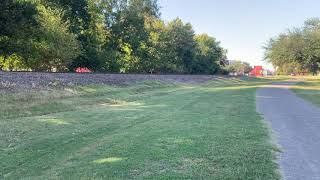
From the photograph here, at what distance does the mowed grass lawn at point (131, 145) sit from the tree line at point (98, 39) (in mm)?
20780

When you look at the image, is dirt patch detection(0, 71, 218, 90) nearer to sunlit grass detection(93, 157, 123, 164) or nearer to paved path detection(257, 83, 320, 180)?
paved path detection(257, 83, 320, 180)

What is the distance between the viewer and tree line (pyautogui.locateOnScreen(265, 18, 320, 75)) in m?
65.9

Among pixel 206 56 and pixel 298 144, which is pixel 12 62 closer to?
pixel 298 144

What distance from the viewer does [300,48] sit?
222 ft

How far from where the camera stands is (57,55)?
4356cm

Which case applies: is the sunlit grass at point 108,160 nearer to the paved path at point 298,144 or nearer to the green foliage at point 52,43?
the paved path at point 298,144

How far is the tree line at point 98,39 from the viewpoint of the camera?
3866 cm

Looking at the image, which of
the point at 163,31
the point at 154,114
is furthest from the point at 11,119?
the point at 163,31

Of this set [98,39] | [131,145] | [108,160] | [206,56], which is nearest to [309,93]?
[98,39]

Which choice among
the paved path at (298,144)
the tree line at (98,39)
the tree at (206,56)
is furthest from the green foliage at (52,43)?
the tree at (206,56)

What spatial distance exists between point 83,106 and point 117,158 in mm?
12919

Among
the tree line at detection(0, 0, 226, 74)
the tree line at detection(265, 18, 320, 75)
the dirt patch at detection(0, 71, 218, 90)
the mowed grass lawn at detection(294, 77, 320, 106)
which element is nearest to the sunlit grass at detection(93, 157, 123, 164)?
the dirt patch at detection(0, 71, 218, 90)

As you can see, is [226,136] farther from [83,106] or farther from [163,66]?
[163,66]

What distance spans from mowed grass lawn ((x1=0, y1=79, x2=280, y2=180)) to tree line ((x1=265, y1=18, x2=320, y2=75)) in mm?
50600
